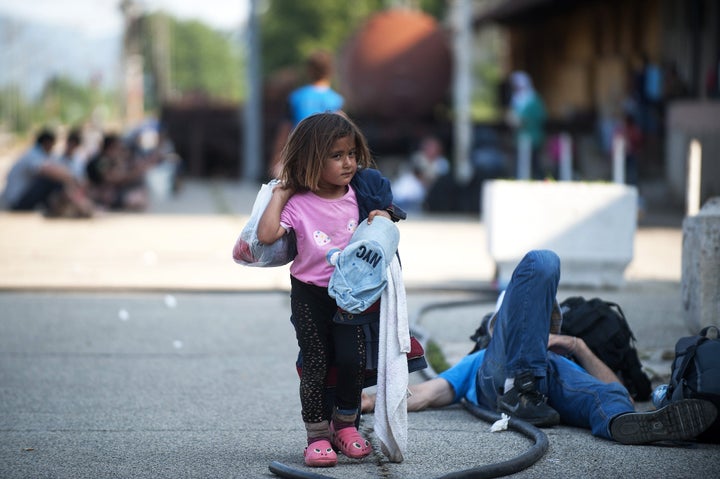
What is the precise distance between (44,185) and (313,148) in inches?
509

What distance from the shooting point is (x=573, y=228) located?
990 centimetres

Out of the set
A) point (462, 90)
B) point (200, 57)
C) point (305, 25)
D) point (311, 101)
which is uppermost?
point (200, 57)

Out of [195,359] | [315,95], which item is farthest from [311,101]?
[195,359]

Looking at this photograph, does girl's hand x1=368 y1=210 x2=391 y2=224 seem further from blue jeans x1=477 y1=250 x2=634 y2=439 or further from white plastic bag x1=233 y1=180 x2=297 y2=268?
blue jeans x1=477 y1=250 x2=634 y2=439

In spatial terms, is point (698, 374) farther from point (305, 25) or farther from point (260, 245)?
point (305, 25)

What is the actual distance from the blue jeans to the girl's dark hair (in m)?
0.91

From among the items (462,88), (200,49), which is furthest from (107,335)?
(200,49)

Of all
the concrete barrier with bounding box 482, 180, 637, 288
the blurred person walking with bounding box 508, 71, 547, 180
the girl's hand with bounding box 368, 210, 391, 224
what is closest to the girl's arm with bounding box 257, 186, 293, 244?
the girl's hand with bounding box 368, 210, 391, 224

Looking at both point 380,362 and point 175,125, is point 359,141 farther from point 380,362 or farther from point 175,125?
point 175,125

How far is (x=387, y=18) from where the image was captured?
27.9 metres

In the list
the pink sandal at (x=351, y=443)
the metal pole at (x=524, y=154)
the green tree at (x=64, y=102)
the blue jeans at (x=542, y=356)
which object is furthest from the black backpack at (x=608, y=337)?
the green tree at (x=64, y=102)

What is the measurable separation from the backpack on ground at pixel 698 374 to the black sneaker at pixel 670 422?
5cm

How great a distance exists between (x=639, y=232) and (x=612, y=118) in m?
9.40

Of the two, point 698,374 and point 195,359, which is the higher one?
point 698,374
